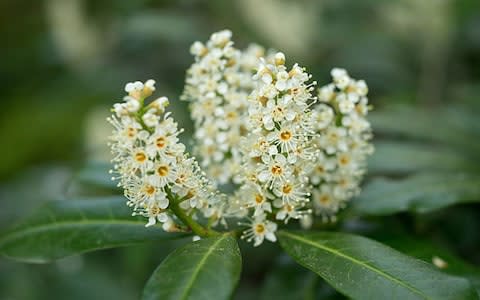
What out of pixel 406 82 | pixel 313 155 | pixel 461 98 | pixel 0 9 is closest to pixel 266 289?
pixel 313 155

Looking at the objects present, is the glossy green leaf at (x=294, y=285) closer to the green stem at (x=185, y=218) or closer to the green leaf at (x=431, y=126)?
the green stem at (x=185, y=218)

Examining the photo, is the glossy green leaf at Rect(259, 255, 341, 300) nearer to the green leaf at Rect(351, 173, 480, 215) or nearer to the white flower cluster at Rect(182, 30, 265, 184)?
the green leaf at Rect(351, 173, 480, 215)

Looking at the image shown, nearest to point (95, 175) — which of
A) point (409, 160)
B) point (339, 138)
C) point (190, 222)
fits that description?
point (190, 222)

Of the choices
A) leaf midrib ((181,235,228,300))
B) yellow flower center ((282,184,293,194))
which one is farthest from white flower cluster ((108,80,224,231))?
yellow flower center ((282,184,293,194))

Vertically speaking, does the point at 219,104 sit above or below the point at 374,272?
above

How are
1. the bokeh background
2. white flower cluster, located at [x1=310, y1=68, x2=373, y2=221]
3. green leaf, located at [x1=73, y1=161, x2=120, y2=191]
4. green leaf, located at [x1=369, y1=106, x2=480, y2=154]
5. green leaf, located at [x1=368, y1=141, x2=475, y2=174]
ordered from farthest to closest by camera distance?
the bokeh background < green leaf, located at [x1=369, y1=106, x2=480, y2=154] < green leaf, located at [x1=368, y1=141, x2=475, y2=174] < green leaf, located at [x1=73, y1=161, x2=120, y2=191] < white flower cluster, located at [x1=310, y1=68, x2=373, y2=221]

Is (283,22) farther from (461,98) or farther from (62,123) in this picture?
(62,123)

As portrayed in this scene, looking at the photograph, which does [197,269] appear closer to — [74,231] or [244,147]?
[244,147]

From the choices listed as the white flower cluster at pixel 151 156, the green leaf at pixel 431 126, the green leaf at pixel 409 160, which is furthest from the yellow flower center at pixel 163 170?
the green leaf at pixel 431 126
